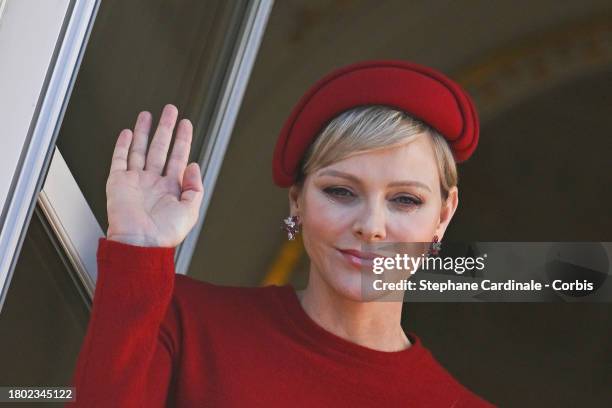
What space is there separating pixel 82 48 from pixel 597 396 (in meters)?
2.65

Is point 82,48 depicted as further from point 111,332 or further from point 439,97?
point 439,97

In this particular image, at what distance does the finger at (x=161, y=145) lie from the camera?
154 cm

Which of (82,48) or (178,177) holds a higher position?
(82,48)

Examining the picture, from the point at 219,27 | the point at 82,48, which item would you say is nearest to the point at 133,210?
the point at 82,48

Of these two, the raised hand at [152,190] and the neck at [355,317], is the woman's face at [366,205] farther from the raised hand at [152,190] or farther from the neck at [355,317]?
the raised hand at [152,190]

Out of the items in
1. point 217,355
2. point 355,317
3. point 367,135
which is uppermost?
point 367,135

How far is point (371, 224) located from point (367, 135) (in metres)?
0.13

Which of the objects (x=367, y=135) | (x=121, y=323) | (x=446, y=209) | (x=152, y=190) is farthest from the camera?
(x=446, y=209)

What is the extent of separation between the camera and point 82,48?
1.52m

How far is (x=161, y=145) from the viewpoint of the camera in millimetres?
1555

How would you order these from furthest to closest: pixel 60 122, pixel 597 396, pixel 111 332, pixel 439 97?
pixel 597 396
pixel 439 97
pixel 60 122
pixel 111 332

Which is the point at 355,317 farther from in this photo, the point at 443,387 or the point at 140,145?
the point at 140,145

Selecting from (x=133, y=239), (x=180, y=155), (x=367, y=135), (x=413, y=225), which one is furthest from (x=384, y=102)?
(x=133, y=239)

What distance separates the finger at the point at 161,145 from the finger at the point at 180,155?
0.04ft
